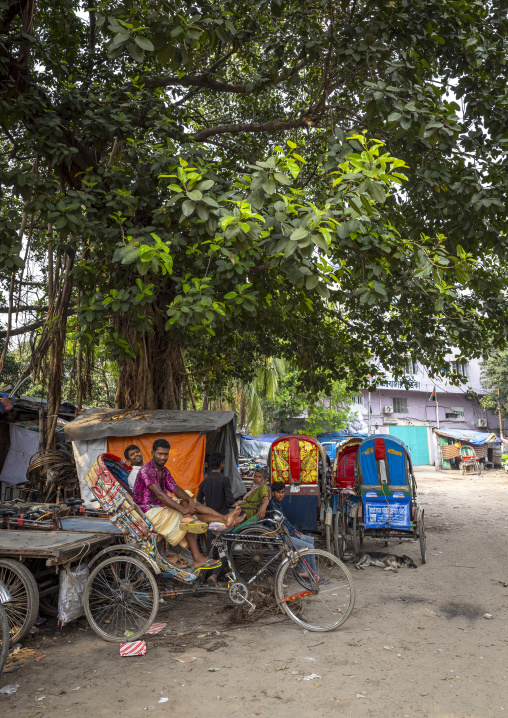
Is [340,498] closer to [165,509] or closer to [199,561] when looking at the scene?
[199,561]

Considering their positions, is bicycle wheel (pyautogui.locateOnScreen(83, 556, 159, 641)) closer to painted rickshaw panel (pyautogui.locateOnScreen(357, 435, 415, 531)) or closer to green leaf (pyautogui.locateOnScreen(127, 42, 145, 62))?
painted rickshaw panel (pyautogui.locateOnScreen(357, 435, 415, 531))

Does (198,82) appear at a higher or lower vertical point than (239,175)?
higher

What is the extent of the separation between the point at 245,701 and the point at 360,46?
616 centimetres

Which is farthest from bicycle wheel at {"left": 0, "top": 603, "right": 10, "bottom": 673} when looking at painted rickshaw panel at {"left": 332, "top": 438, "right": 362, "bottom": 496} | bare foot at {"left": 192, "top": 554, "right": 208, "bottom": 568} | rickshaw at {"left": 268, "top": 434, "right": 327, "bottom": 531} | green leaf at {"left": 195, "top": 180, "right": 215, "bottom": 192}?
painted rickshaw panel at {"left": 332, "top": 438, "right": 362, "bottom": 496}

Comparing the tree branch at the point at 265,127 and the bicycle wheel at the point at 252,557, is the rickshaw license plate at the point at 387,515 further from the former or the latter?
the tree branch at the point at 265,127

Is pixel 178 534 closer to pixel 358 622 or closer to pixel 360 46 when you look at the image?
pixel 358 622

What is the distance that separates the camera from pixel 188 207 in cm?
444

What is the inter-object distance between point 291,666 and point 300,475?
12.9 ft

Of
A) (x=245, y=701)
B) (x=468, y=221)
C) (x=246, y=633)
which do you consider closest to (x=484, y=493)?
(x=468, y=221)

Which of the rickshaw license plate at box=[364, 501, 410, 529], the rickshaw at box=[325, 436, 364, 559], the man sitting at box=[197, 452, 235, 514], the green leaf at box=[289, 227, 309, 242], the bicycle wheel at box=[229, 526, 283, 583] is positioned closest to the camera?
the green leaf at box=[289, 227, 309, 242]

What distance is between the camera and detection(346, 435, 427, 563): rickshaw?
23.4 feet

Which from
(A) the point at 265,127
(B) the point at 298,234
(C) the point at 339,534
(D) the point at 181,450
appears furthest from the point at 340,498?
(A) the point at 265,127

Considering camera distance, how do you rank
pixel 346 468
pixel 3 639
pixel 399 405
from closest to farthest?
pixel 3 639 → pixel 346 468 → pixel 399 405

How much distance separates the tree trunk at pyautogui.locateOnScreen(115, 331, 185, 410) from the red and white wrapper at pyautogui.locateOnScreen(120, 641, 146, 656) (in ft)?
13.2
